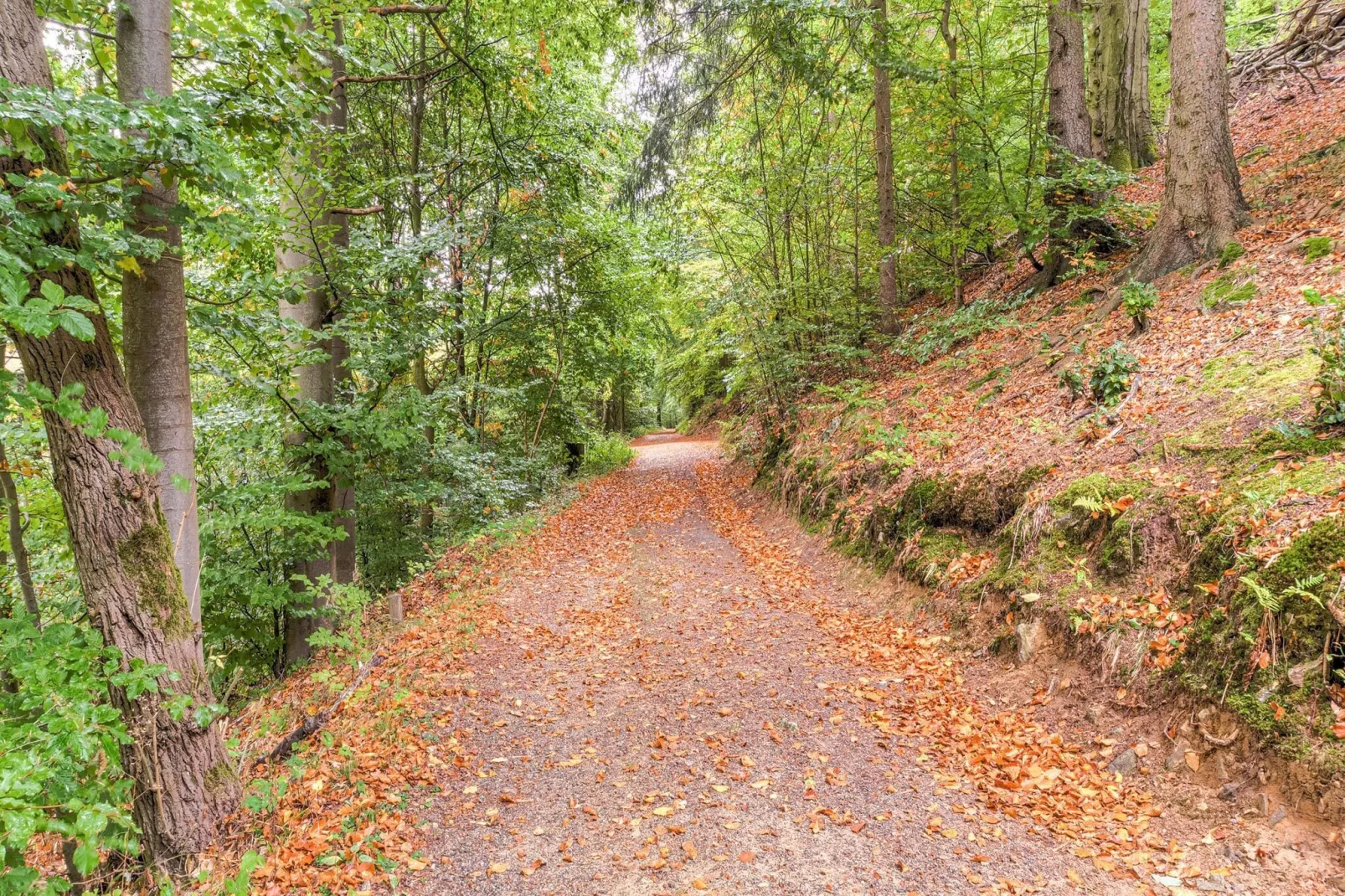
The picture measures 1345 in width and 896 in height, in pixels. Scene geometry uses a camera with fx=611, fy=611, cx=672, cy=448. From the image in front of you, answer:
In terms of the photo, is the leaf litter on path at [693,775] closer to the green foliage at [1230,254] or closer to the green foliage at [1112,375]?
the green foliage at [1112,375]

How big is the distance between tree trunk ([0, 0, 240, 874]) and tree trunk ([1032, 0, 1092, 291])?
10.4 m

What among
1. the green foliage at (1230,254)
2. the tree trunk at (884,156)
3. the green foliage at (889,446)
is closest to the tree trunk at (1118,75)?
the tree trunk at (884,156)

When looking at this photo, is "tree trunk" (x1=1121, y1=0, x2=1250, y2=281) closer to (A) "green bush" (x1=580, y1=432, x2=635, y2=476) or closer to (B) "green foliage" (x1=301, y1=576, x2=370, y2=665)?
(B) "green foliage" (x1=301, y1=576, x2=370, y2=665)

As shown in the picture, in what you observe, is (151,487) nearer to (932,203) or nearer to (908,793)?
(908,793)

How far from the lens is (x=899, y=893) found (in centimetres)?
302

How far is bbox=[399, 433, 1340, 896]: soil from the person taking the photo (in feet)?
10.1

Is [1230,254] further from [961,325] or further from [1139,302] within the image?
[961,325]

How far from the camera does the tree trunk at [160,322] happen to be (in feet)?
12.2

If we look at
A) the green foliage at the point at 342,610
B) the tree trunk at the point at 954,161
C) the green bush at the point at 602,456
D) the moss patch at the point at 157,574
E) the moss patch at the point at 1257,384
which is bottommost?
the green foliage at the point at 342,610

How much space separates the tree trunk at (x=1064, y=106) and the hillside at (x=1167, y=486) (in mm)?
819

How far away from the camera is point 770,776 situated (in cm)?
402

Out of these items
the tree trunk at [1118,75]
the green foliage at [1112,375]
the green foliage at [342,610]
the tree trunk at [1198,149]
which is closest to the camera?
the green foliage at [1112,375]

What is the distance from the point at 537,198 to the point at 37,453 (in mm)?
8178

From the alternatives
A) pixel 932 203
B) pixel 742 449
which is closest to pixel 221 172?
pixel 932 203
